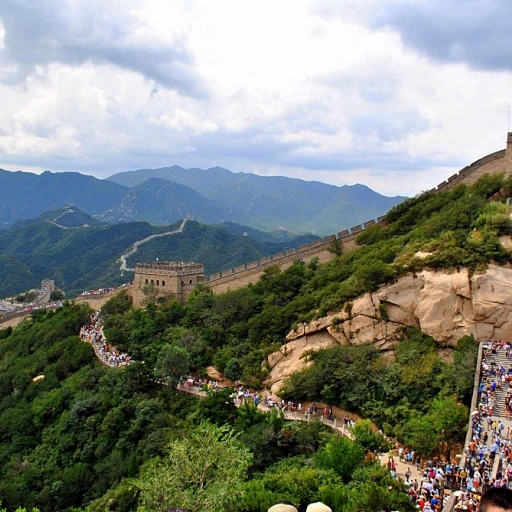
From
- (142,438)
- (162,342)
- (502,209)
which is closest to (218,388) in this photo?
(142,438)

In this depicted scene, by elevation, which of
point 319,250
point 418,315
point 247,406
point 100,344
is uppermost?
point 319,250

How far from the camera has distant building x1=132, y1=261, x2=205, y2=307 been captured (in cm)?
3678

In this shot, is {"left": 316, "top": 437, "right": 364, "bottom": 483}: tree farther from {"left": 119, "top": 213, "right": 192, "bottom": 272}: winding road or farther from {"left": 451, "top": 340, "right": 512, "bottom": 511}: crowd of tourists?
{"left": 119, "top": 213, "right": 192, "bottom": 272}: winding road

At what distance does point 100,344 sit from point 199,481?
21.0 m

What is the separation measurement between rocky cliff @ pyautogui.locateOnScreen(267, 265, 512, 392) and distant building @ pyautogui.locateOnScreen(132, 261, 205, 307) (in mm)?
12461

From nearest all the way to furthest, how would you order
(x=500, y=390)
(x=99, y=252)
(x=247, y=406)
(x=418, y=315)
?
(x=500, y=390) → (x=247, y=406) → (x=418, y=315) → (x=99, y=252)

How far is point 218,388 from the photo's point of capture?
1017 inches

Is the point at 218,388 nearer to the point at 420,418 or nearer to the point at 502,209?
the point at 420,418

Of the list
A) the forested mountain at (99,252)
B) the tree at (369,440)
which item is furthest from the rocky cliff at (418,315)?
the forested mountain at (99,252)

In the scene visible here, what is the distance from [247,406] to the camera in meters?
21.3

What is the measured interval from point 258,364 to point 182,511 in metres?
14.6

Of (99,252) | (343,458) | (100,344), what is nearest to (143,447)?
(343,458)

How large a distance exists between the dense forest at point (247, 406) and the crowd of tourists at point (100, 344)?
54 cm

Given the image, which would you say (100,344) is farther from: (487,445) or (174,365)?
(487,445)
